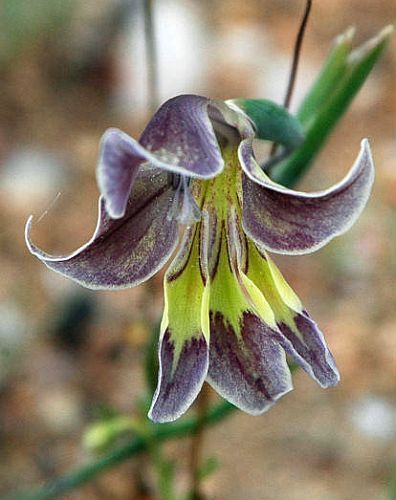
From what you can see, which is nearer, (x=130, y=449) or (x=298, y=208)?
(x=298, y=208)

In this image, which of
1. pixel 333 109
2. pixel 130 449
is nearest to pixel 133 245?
pixel 333 109

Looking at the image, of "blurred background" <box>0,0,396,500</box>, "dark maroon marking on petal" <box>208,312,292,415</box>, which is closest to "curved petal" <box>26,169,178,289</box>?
"dark maroon marking on petal" <box>208,312,292,415</box>

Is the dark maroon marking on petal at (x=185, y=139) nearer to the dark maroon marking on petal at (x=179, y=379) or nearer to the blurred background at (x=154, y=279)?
the dark maroon marking on petal at (x=179, y=379)

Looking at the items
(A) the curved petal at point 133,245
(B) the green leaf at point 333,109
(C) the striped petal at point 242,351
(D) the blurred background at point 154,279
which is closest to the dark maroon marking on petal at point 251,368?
(C) the striped petal at point 242,351

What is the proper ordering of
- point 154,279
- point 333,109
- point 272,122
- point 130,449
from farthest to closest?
1. point 154,279
2. point 130,449
3. point 333,109
4. point 272,122

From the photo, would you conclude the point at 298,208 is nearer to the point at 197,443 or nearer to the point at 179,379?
the point at 179,379

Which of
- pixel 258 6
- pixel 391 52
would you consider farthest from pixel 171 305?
pixel 258 6
